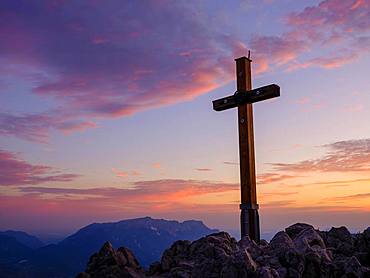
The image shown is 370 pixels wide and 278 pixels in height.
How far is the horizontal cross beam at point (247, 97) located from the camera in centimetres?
1823

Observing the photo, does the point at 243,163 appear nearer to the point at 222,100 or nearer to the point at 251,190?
the point at 251,190

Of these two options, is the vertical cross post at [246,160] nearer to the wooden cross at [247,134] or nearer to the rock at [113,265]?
the wooden cross at [247,134]

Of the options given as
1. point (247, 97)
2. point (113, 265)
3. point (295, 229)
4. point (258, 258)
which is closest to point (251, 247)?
point (258, 258)

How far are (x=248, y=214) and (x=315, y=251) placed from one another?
539 cm

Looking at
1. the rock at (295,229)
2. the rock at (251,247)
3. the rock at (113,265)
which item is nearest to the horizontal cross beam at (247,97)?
the rock at (295,229)

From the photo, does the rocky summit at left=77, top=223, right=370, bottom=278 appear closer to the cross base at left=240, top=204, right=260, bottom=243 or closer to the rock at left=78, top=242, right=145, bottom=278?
the rock at left=78, top=242, right=145, bottom=278

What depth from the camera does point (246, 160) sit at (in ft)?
60.0

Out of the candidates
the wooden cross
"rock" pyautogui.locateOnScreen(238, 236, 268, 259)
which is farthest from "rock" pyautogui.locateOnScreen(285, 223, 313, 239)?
"rock" pyautogui.locateOnScreen(238, 236, 268, 259)

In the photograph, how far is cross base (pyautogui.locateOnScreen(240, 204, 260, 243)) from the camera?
1756cm

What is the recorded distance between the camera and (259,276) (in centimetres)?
1127

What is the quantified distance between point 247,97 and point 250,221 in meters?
5.01

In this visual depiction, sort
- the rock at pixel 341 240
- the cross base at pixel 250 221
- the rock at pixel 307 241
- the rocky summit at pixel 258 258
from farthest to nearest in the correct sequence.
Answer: the cross base at pixel 250 221, the rock at pixel 341 240, the rock at pixel 307 241, the rocky summit at pixel 258 258

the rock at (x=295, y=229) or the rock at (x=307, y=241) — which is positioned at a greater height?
the rock at (x=295, y=229)

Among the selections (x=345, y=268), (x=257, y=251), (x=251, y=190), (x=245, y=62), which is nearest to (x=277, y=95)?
(x=245, y=62)
